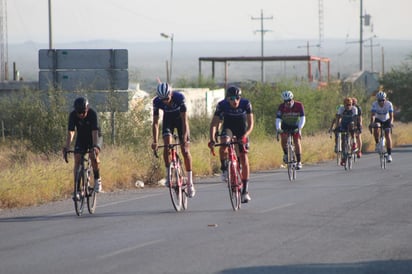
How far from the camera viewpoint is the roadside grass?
17828mm

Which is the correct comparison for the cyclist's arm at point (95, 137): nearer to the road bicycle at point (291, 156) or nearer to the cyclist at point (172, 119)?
the cyclist at point (172, 119)

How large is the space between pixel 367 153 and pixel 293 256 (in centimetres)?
2819

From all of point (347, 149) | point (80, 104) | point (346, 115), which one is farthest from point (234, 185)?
point (346, 115)

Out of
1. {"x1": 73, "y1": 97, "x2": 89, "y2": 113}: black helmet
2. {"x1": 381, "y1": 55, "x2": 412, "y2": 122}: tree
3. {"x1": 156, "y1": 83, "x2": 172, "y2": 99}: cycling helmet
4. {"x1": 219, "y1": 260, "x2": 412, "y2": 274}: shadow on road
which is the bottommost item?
{"x1": 219, "y1": 260, "x2": 412, "y2": 274}: shadow on road

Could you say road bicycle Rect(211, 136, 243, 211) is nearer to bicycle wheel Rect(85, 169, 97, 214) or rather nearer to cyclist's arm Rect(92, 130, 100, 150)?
cyclist's arm Rect(92, 130, 100, 150)

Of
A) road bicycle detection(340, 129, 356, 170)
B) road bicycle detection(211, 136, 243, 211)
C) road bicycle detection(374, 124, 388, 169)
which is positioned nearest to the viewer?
road bicycle detection(211, 136, 243, 211)

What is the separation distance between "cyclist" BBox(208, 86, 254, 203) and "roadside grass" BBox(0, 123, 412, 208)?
12.4ft

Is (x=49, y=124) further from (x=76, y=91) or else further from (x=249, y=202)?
(x=249, y=202)

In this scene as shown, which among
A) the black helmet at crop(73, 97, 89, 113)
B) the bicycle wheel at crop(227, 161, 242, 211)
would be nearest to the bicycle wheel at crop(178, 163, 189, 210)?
the bicycle wheel at crop(227, 161, 242, 211)

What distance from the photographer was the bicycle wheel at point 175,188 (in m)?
15.4

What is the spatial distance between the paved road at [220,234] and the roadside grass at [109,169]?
30.2 inches

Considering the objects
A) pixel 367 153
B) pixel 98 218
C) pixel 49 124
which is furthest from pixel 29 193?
pixel 367 153

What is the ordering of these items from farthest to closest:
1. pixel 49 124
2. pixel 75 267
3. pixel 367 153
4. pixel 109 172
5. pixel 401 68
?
pixel 401 68 → pixel 367 153 → pixel 49 124 → pixel 109 172 → pixel 75 267

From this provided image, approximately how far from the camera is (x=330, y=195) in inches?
727
